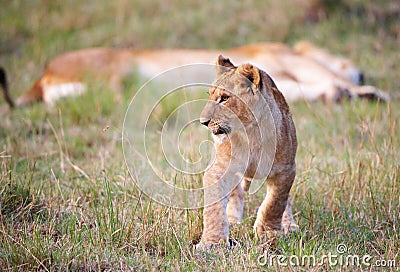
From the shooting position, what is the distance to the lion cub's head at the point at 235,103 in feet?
9.91

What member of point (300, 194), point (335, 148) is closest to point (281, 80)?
point (335, 148)

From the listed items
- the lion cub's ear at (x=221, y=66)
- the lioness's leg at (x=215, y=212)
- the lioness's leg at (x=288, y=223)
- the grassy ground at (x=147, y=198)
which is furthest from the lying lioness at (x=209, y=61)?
the lioness's leg at (x=215, y=212)

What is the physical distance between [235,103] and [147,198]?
3.81 ft

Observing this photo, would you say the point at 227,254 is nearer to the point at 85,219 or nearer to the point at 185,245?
the point at 185,245

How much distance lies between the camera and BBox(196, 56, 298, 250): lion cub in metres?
3.05

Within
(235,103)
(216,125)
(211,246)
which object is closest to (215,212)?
(211,246)

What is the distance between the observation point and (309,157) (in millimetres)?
4566

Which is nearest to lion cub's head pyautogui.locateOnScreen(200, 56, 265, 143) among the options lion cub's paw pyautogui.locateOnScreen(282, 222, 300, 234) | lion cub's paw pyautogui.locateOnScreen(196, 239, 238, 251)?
lion cub's paw pyautogui.locateOnScreen(196, 239, 238, 251)

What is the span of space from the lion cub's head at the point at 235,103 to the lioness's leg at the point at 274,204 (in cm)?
35

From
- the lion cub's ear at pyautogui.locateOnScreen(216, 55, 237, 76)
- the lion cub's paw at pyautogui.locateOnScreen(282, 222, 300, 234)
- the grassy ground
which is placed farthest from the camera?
the lion cub's paw at pyautogui.locateOnScreen(282, 222, 300, 234)

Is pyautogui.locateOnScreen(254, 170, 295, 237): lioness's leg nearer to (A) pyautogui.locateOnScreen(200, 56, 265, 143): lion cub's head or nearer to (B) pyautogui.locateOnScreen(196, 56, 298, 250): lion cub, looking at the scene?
(B) pyautogui.locateOnScreen(196, 56, 298, 250): lion cub

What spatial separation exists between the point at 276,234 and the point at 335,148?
183 cm

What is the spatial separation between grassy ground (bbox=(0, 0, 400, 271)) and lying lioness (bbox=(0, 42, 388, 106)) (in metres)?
0.43

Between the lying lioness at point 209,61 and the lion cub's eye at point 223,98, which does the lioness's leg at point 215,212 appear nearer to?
the lion cub's eye at point 223,98
